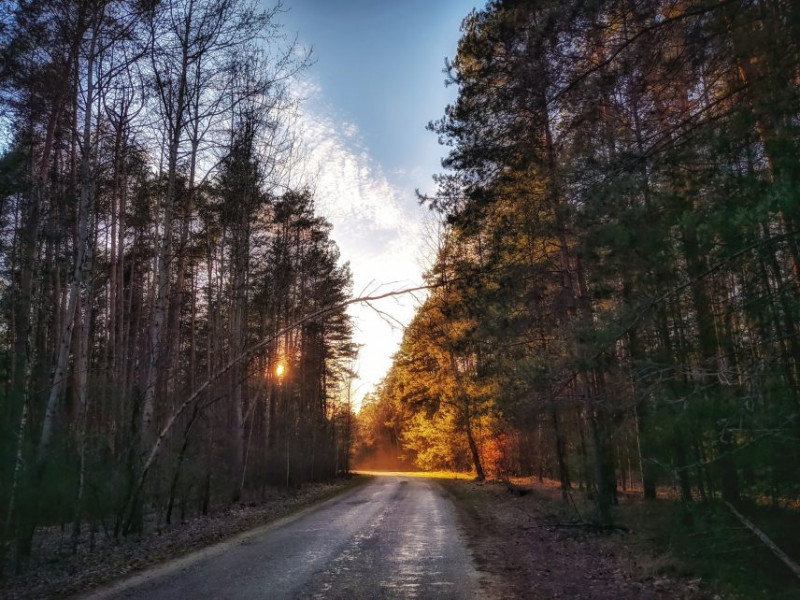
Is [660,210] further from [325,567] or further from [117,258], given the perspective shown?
[117,258]

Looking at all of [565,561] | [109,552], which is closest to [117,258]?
[109,552]

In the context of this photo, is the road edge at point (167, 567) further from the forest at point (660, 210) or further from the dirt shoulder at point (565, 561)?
the forest at point (660, 210)

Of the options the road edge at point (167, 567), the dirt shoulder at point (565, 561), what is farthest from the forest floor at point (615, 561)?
the road edge at point (167, 567)

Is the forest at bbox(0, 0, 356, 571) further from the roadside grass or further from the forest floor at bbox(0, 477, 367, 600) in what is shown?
the roadside grass

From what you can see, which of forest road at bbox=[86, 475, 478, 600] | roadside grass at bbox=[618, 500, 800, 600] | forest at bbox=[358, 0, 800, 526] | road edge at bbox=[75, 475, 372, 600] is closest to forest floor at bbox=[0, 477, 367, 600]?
road edge at bbox=[75, 475, 372, 600]

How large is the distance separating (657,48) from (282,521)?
12591 mm

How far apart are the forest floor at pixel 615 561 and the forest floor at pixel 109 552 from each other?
5101 millimetres

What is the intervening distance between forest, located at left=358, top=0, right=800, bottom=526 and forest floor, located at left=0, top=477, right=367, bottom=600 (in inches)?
289

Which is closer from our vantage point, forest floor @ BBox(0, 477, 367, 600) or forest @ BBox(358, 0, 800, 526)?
forest @ BBox(358, 0, 800, 526)

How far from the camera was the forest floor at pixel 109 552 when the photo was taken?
7.07m

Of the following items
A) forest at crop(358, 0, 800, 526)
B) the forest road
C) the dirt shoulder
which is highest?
forest at crop(358, 0, 800, 526)

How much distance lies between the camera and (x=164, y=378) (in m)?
13.4

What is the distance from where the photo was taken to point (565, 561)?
27.3 ft

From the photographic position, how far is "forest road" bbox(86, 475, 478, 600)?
6.16 meters
